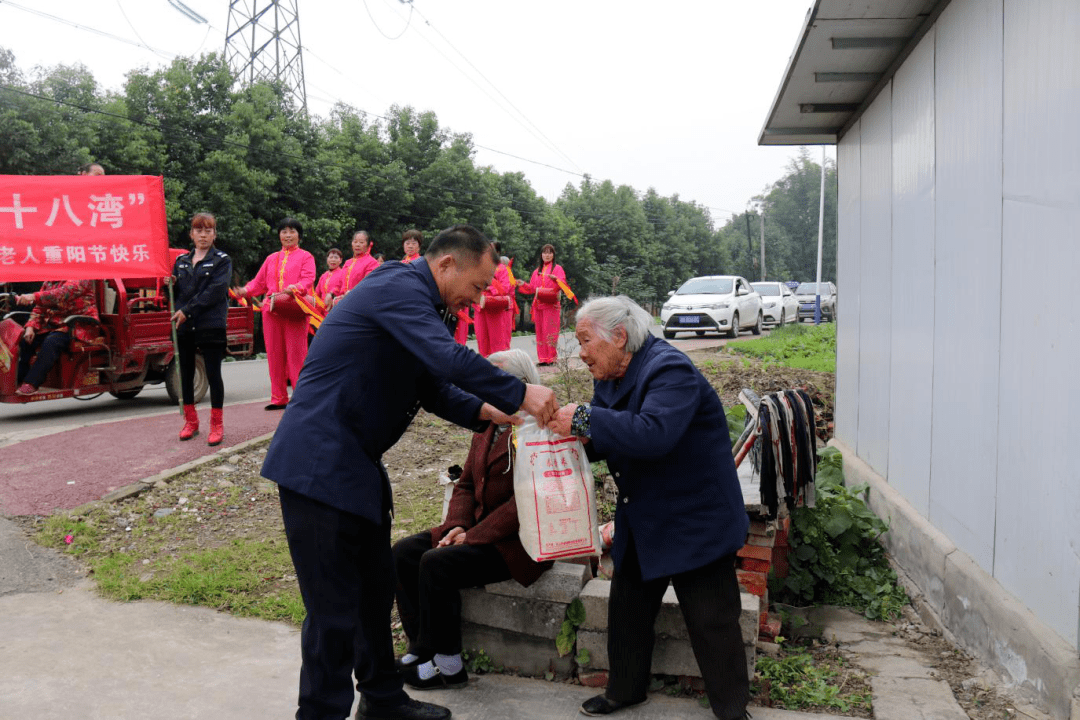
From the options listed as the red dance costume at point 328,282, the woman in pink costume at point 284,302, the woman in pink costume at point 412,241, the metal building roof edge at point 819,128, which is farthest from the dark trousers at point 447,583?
the woman in pink costume at point 412,241

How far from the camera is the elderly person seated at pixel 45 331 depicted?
9219mm

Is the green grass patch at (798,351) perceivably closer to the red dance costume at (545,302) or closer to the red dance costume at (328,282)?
the red dance costume at (545,302)

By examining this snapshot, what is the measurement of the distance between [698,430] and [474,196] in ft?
104

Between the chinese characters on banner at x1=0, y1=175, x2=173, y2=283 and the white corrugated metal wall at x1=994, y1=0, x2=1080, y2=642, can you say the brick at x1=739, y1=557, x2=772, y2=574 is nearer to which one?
the white corrugated metal wall at x1=994, y1=0, x2=1080, y2=642

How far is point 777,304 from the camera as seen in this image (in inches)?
1123

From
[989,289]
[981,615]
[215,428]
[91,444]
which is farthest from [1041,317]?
[91,444]

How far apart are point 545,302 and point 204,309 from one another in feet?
23.0

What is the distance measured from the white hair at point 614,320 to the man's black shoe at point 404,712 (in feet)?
5.23

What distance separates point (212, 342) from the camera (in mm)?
7480

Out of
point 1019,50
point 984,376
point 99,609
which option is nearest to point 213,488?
point 99,609

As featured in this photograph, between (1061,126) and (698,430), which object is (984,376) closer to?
(1061,126)

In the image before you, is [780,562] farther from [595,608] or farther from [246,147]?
[246,147]

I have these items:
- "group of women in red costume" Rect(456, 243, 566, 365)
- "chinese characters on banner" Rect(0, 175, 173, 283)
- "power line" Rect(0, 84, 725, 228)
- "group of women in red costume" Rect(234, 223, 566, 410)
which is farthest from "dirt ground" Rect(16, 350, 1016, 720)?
"power line" Rect(0, 84, 725, 228)

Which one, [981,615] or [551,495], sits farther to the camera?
[981,615]
